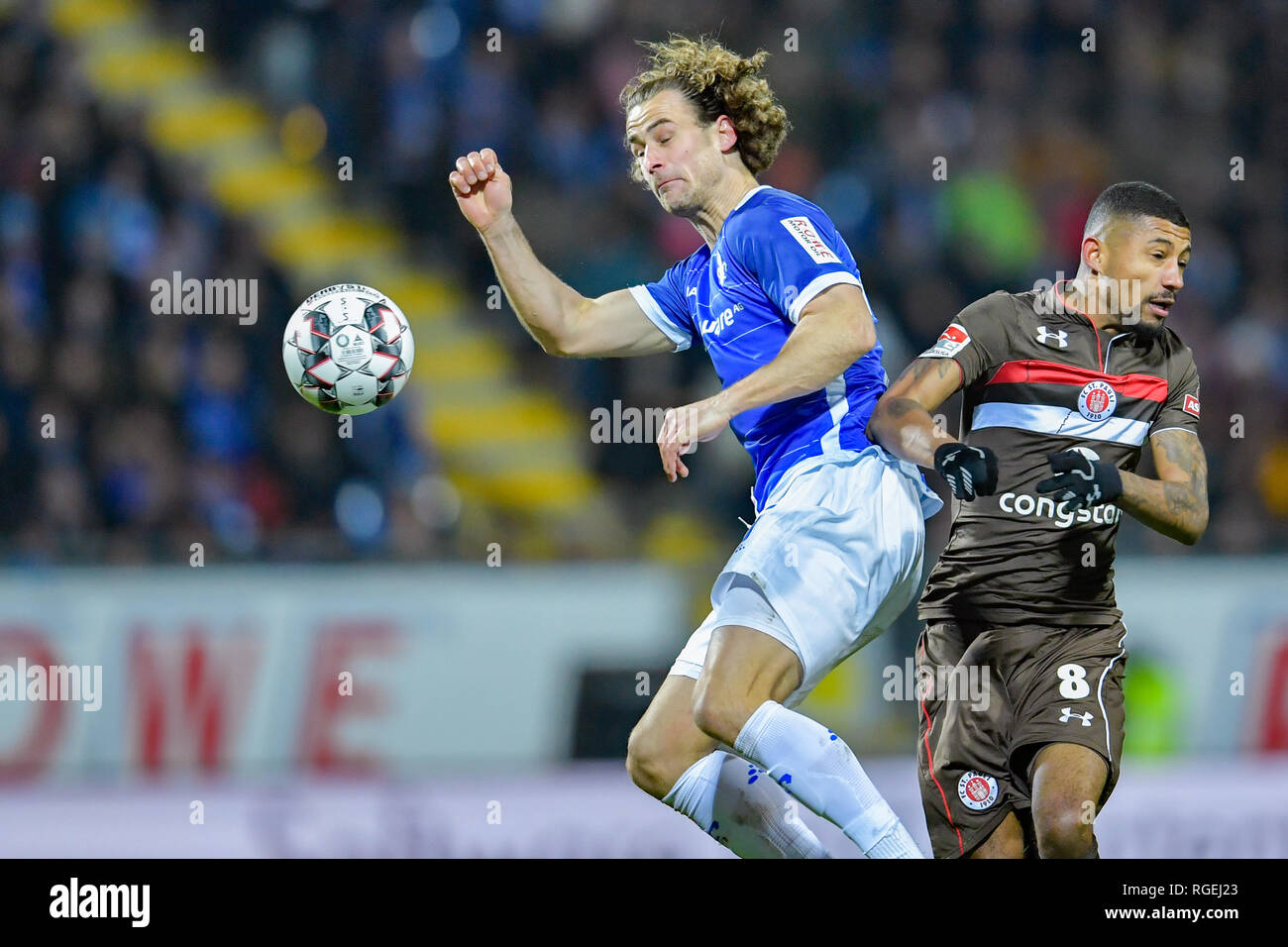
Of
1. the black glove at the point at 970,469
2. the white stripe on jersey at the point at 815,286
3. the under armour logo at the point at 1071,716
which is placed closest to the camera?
the black glove at the point at 970,469

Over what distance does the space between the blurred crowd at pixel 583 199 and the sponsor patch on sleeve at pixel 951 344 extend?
336 centimetres

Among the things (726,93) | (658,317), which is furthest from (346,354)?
(726,93)

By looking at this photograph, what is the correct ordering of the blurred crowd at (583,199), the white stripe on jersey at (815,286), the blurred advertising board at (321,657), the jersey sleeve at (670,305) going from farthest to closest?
the blurred crowd at (583,199) → the blurred advertising board at (321,657) → the jersey sleeve at (670,305) → the white stripe on jersey at (815,286)

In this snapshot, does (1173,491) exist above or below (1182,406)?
below

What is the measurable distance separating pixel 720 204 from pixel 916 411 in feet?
2.83

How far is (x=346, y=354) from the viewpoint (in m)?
5.00

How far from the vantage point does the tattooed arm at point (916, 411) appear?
4043 millimetres

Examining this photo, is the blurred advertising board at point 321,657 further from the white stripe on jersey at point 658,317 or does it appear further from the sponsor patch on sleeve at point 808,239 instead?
the sponsor patch on sleeve at point 808,239

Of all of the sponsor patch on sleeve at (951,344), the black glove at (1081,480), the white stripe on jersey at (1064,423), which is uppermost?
the sponsor patch on sleeve at (951,344)

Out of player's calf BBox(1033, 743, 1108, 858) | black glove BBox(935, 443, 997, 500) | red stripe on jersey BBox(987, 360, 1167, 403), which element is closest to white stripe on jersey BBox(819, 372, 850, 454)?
black glove BBox(935, 443, 997, 500)

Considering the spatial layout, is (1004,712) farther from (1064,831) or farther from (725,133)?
(725,133)

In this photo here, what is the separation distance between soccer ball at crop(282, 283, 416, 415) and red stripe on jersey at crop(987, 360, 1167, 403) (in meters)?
1.90

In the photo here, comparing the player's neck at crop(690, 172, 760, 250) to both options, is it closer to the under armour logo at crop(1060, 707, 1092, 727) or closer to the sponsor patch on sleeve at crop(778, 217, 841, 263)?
the sponsor patch on sleeve at crop(778, 217, 841, 263)

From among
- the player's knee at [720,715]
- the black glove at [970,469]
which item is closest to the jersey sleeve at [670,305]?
the black glove at [970,469]
